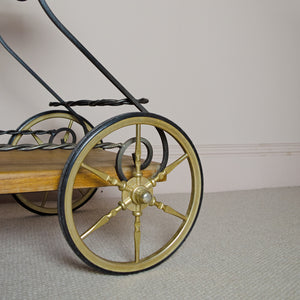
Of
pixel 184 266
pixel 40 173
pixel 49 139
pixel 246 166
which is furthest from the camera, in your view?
pixel 246 166

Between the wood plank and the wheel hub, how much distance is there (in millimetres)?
37

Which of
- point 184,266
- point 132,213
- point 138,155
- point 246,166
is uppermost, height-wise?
point 138,155

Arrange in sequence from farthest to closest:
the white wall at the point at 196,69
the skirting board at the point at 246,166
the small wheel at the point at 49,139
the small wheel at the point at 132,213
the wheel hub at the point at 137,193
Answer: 1. the skirting board at the point at 246,166
2. the white wall at the point at 196,69
3. the small wheel at the point at 49,139
4. the wheel hub at the point at 137,193
5. the small wheel at the point at 132,213

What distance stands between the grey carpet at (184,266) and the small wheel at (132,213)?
0.07 meters

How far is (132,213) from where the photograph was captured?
48.6 inches

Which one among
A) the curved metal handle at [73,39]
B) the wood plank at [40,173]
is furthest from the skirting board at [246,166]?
the curved metal handle at [73,39]

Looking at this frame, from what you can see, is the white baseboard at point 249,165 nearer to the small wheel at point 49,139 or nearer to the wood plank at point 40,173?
the small wheel at point 49,139

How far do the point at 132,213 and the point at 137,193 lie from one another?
17cm

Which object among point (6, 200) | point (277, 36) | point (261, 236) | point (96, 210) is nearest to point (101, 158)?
point (96, 210)

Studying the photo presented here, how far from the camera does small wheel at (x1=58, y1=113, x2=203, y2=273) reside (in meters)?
0.97

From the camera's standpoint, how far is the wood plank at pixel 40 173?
3.20 feet

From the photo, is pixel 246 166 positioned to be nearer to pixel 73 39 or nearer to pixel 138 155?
pixel 138 155

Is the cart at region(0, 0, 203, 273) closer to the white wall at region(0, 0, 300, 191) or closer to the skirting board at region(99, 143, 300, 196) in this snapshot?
the white wall at region(0, 0, 300, 191)

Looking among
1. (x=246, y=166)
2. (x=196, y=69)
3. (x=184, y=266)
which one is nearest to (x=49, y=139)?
(x=184, y=266)
